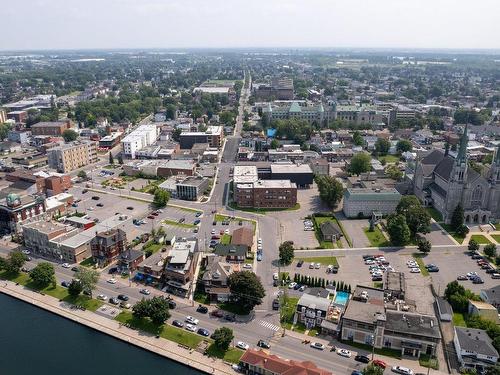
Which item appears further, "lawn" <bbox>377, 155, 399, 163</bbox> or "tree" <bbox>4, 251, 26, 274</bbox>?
"lawn" <bbox>377, 155, 399, 163</bbox>

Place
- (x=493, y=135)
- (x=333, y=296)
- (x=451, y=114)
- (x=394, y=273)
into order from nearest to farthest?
1. (x=333, y=296)
2. (x=394, y=273)
3. (x=493, y=135)
4. (x=451, y=114)

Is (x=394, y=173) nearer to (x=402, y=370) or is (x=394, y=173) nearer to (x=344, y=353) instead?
(x=344, y=353)

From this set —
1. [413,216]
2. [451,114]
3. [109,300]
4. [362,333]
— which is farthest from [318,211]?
[451,114]

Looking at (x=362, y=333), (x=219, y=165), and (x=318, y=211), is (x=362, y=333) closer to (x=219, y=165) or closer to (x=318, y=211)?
(x=318, y=211)

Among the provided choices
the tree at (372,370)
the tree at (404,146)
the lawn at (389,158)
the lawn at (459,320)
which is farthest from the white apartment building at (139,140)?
the tree at (372,370)

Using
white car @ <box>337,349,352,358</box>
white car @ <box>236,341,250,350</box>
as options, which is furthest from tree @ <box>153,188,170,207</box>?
white car @ <box>337,349,352,358</box>

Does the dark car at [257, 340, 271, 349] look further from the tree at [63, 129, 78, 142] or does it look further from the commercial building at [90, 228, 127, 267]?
the tree at [63, 129, 78, 142]
